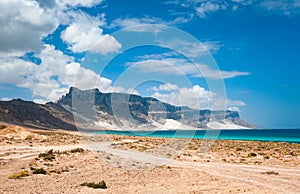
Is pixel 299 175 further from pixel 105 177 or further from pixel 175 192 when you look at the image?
pixel 105 177

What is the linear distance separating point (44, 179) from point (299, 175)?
16.9 m

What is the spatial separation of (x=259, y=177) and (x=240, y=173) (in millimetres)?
1918

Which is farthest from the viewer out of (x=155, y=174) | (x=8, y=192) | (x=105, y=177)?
(x=155, y=174)

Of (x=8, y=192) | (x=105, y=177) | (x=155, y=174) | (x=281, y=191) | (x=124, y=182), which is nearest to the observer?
(x=8, y=192)

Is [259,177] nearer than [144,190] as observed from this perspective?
No

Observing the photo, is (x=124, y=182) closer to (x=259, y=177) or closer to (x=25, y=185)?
(x=25, y=185)

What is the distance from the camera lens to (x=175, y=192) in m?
15.1

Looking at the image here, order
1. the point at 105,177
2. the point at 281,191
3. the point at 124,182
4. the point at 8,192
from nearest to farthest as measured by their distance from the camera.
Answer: the point at 8,192, the point at 281,191, the point at 124,182, the point at 105,177

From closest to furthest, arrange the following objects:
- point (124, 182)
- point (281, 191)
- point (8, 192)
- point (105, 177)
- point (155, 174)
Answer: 1. point (8, 192)
2. point (281, 191)
3. point (124, 182)
4. point (105, 177)
5. point (155, 174)

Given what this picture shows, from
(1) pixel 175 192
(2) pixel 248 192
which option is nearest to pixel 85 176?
(1) pixel 175 192

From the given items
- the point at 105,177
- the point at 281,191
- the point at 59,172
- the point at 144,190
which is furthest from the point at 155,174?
the point at 281,191

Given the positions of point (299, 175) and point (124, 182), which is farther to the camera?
point (299, 175)

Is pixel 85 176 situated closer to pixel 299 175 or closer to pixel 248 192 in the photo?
pixel 248 192

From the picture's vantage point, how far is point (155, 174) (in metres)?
20.6
